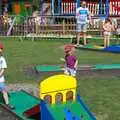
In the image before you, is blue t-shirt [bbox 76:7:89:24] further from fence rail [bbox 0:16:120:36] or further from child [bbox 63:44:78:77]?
child [bbox 63:44:78:77]

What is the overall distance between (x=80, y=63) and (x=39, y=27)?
10004 millimetres

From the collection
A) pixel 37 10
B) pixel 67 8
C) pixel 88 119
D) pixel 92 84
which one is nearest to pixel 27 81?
pixel 92 84

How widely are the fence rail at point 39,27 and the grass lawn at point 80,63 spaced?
122cm

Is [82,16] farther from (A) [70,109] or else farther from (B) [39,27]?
(A) [70,109]

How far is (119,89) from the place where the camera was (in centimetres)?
1247

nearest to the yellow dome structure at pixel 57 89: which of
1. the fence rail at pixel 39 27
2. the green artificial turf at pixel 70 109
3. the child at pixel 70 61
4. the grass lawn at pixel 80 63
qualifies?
the green artificial turf at pixel 70 109

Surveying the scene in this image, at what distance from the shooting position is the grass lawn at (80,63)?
10734 millimetres

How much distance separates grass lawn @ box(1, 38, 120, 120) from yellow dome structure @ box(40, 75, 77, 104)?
103 centimetres

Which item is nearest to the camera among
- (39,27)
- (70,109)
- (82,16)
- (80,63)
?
(70,109)

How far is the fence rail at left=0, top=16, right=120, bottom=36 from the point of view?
26.4 metres

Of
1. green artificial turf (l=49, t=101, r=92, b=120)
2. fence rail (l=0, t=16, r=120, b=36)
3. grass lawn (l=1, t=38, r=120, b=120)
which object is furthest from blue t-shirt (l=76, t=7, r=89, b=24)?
green artificial turf (l=49, t=101, r=92, b=120)

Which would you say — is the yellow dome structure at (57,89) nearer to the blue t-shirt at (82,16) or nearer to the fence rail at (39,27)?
the blue t-shirt at (82,16)

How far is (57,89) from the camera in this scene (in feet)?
28.8

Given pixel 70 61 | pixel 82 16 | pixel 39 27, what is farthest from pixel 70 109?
pixel 39 27
